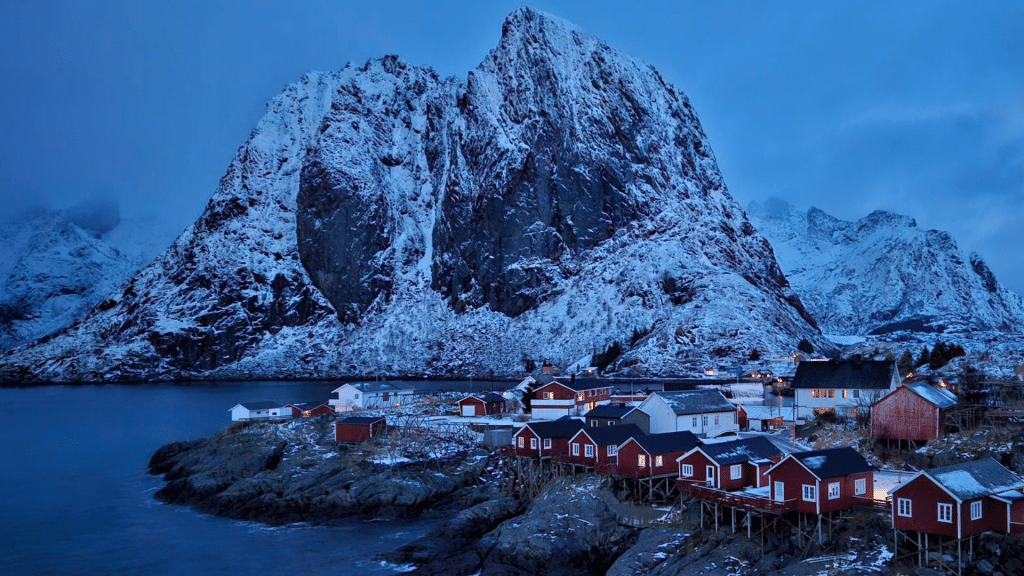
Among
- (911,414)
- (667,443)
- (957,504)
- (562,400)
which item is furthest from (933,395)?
(562,400)

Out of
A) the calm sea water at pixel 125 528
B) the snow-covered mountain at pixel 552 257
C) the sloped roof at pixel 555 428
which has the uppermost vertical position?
the snow-covered mountain at pixel 552 257

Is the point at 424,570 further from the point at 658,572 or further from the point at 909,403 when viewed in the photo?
the point at 909,403

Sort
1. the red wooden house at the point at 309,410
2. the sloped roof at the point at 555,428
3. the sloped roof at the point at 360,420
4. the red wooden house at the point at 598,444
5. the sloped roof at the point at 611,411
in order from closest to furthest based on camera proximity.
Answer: the red wooden house at the point at 598,444 < the sloped roof at the point at 555,428 < the sloped roof at the point at 611,411 < the sloped roof at the point at 360,420 < the red wooden house at the point at 309,410

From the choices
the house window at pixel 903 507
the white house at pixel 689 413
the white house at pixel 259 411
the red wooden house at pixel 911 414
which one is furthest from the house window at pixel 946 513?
the white house at pixel 259 411

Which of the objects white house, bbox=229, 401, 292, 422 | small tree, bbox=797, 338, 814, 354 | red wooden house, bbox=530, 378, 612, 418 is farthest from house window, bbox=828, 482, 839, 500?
small tree, bbox=797, 338, 814, 354

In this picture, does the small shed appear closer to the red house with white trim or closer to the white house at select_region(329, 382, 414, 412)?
the white house at select_region(329, 382, 414, 412)

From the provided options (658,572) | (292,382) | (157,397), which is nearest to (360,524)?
(658,572)

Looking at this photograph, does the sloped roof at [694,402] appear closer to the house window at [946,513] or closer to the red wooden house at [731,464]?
the red wooden house at [731,464]
